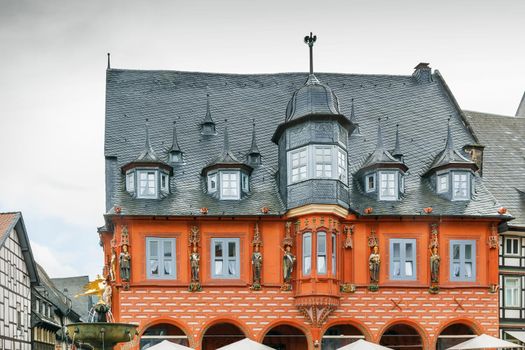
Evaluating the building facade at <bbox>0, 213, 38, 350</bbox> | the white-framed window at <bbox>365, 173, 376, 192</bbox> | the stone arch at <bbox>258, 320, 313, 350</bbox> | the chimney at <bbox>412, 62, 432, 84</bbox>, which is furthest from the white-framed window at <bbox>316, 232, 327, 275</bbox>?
the building facade at <bbox>0, 213, 38, 350</bbox>

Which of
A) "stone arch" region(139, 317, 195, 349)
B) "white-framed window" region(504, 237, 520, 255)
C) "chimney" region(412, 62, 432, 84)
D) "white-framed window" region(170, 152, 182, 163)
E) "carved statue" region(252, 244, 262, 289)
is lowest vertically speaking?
"stone arch" region(139, 317, 195, 349)

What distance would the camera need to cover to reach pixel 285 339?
43188 millimetres

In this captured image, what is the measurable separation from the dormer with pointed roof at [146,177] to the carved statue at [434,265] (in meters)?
11.8

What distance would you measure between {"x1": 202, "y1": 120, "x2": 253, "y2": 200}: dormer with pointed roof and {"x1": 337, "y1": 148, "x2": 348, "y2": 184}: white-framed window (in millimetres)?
4131

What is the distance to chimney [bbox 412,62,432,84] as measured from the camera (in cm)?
5025

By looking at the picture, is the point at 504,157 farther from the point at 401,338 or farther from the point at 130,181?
the point at 130,181

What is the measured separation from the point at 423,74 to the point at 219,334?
1786 cm

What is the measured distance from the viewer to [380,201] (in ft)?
139

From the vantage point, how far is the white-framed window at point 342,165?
40.9 meters

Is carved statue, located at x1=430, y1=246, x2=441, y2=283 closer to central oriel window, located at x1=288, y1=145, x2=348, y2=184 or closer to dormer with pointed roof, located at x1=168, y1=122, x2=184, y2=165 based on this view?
central oriel window, located at x1=288, y1=145, x2=348, y2=184

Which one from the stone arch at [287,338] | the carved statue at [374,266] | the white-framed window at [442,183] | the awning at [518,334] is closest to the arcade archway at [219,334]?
the stone arch at [287,338]

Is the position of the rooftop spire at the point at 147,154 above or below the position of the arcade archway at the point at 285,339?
above

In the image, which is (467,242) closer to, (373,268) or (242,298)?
(373,268)

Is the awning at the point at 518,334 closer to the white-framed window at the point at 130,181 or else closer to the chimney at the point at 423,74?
the chimney at the point at 423,74
